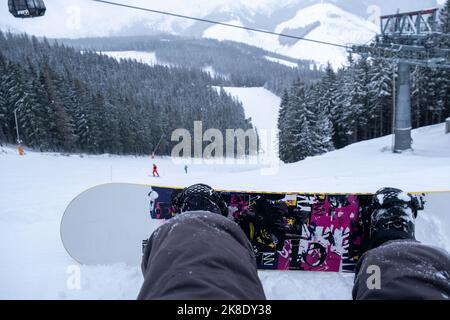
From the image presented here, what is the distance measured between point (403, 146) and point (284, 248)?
2037cm

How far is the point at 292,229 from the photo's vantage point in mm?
5684

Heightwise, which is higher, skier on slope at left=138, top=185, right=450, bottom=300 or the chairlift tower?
the chairlift tower

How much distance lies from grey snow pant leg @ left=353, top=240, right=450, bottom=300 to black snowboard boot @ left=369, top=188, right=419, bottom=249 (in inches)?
31.7

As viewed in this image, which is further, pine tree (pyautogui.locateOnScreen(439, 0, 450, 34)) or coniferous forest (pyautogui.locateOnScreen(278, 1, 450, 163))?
coniferous forest (pyautogui.locateOnScreen(278, 1, 450, 163))

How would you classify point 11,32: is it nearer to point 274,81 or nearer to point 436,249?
point 274,81

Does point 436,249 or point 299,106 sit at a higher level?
point 299,106

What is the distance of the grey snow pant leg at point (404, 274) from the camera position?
5.40 ft

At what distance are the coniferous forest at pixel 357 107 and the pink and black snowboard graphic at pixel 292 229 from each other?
31754 mm

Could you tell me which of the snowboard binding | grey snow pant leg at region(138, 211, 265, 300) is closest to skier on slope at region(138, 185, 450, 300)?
grey snow pant leg at region(138, 211, 265, 300)

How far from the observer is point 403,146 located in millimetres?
22781

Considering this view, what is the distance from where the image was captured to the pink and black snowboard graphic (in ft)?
18.3

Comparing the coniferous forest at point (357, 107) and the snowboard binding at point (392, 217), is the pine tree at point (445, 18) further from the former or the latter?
the snowboard binding at point (392, 217)

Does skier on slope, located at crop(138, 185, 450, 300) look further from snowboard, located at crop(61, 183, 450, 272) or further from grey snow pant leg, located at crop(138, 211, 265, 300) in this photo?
snowboard, located at crop(61, 183, 450, 272)
